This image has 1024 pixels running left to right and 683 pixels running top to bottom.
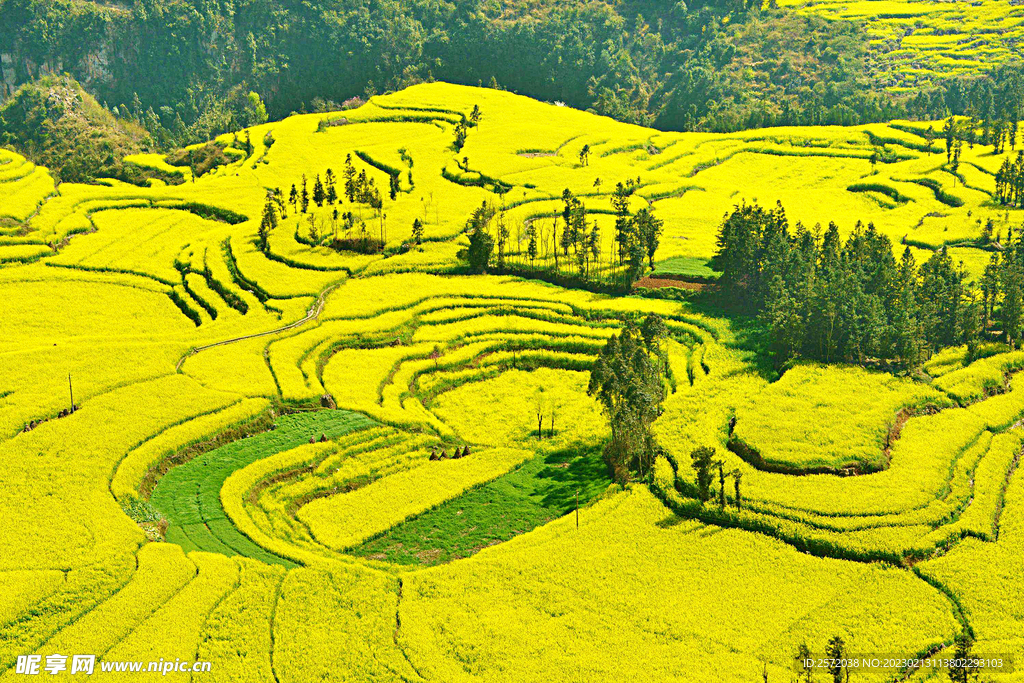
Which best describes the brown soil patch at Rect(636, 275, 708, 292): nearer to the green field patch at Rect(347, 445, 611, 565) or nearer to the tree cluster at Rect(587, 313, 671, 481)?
the tree cluster at Rect(587, 313, 671, 481)

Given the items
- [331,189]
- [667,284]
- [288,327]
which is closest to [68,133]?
[331,189]

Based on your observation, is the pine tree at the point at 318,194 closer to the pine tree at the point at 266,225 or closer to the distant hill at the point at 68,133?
the pine tree at the point at 266,225

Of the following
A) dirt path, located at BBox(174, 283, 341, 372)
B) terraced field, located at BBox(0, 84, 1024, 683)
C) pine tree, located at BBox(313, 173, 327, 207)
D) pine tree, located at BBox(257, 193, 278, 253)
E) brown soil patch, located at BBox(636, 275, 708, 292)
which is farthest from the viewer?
pine tree, located at BBox(313, 173, 327, 207)

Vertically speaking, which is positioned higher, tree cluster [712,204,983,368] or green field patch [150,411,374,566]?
tree cluster [712,204,983,368]

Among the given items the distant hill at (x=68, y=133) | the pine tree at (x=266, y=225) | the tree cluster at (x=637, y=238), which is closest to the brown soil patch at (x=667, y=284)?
the tree cluster at (x=637, y=238)

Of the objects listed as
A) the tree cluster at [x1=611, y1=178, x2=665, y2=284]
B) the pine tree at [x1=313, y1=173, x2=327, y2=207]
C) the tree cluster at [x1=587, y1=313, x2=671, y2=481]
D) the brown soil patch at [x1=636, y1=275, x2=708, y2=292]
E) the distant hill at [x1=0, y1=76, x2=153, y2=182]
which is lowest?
the tree cluster at [x1=587, y1=313, x2=671, y2=481]

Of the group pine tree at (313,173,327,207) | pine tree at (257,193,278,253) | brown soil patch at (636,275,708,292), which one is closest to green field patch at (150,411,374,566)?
brown soil patch at (636,275,708,292)

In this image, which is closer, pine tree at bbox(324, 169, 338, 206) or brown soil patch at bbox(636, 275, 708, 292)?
brown soil patch at bbox(636, 275, 708, 292)

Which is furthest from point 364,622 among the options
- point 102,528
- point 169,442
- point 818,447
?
point 818,447
